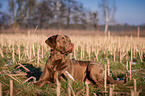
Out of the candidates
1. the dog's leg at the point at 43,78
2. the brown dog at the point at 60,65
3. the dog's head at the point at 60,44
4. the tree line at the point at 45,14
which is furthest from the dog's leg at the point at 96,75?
the tree line at the point at 45,14

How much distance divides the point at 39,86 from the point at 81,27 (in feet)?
92.6

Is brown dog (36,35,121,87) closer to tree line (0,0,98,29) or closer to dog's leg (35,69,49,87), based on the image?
dog's leg (35,69,49,87)

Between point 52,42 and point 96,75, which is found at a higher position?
point 52,42

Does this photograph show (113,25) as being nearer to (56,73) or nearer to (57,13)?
(57,13)

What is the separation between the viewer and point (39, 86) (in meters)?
2.75

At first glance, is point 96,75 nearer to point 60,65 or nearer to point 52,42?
point 60,65

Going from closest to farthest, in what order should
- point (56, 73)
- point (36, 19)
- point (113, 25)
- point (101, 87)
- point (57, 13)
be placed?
point (56, 73) → point (101, 87) → point (57, 13) → point (36, 19) → point (113, 25)

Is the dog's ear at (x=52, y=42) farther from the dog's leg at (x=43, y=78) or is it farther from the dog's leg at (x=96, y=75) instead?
the dog's leg at (x=96, y=75)

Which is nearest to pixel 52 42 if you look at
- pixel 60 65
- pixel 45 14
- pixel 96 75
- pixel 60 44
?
pixel 60 44

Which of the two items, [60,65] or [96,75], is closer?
[60,65]

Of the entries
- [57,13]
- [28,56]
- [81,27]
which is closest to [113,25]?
[81,27]

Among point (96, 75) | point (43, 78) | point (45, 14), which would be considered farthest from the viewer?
point (45, 14)

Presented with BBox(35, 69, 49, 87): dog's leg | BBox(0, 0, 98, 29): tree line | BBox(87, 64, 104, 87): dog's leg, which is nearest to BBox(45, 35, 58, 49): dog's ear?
BBox(35, 69, 49, 87): dog's leg

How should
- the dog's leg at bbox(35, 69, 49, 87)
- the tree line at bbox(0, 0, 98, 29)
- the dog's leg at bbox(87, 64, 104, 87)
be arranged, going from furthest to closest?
the tree line at bbox(0, 0, 98, 29)
the dog's leg at bbox(87, 64, 104, 87)
the dog's leg at bbox(35, 69, 49, 87)
